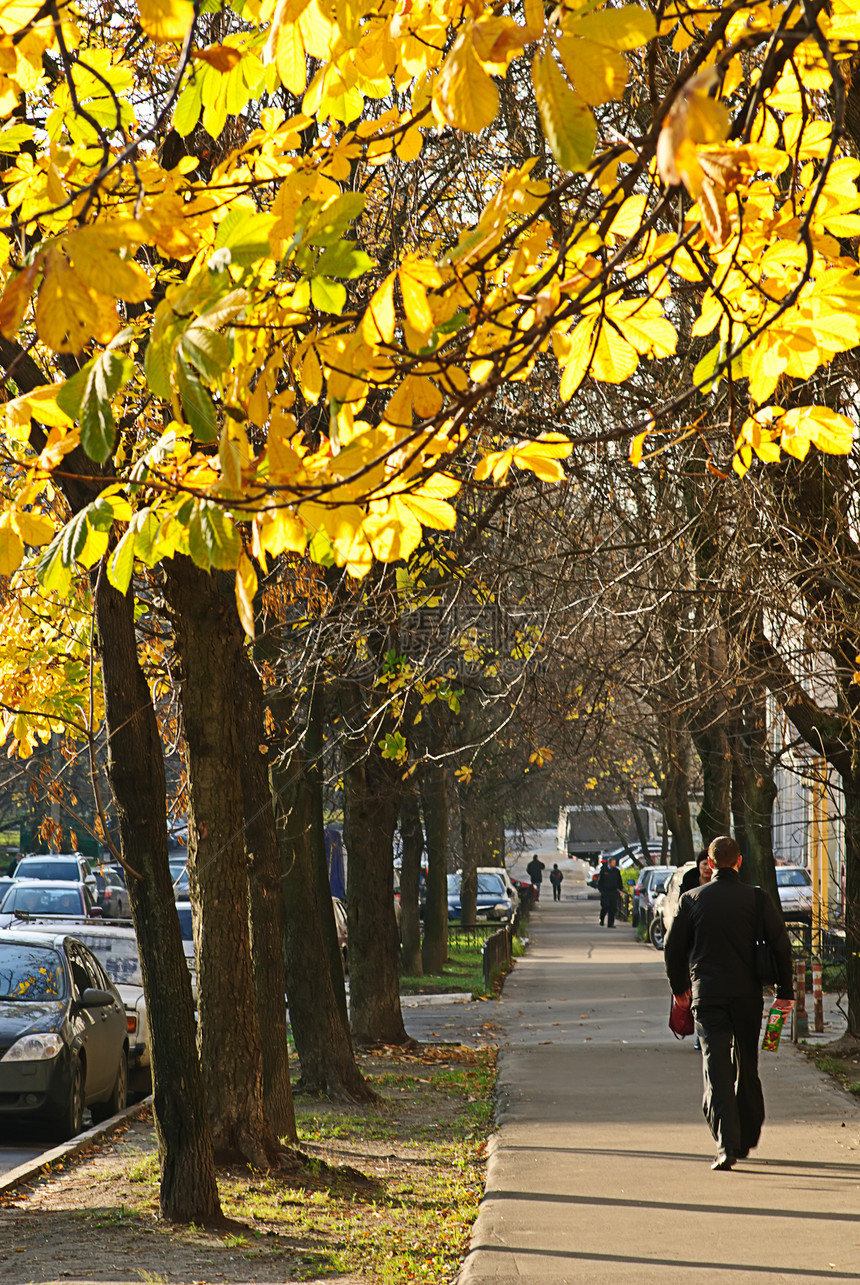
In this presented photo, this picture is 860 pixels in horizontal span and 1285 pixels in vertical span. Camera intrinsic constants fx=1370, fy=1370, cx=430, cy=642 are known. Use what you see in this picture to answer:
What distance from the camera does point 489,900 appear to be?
38531mm

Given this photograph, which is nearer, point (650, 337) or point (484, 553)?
point (650, 337)

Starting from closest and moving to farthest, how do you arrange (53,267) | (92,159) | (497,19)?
(53,267) → (497,19) → (92,159)

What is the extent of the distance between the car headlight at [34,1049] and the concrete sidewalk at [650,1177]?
3.44 metres

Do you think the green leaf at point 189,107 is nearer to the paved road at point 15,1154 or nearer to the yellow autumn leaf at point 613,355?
the yellow autumn leaf at point 613,355

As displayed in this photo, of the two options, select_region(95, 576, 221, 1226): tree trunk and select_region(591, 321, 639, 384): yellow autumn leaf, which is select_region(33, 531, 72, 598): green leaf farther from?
select_region(95, 576, 221, 1226): tree trunk

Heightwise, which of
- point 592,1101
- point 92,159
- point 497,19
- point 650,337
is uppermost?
point 92,159

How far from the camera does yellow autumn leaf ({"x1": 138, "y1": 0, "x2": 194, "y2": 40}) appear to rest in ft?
9.72

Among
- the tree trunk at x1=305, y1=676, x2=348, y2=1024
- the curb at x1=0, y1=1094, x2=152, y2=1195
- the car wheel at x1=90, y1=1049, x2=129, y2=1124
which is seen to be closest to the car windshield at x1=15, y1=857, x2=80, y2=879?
the car wheel at x1=90, y1=1049, x2=129, y2=1124

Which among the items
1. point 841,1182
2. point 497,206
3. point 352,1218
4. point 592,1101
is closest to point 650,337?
point 497,206

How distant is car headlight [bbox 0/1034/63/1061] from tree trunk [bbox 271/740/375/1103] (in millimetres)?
2124

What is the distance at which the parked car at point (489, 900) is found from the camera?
123 feet

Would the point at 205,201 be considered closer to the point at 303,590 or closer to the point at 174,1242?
the point at 174,1242

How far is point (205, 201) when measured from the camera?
383 cm

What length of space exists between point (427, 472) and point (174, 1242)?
5073 millimetres
